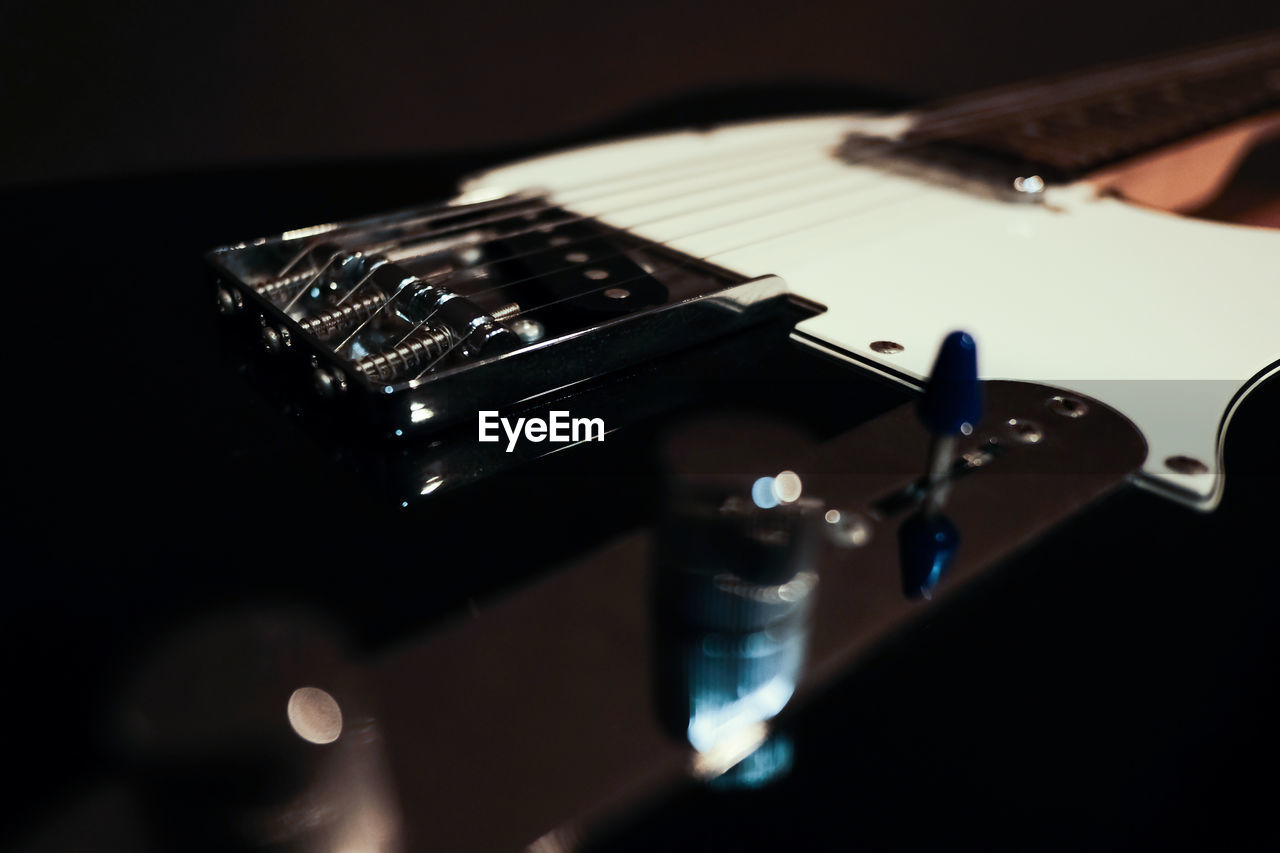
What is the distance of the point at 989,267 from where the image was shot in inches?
28.2

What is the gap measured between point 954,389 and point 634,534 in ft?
0.53

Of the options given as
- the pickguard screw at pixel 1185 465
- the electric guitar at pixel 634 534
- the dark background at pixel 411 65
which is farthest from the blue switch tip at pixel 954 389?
the dark background at pixel 411 65

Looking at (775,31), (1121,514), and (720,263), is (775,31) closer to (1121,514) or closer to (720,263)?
(720,263)

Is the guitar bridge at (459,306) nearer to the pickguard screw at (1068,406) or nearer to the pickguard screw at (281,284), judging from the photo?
the pickguard screw at (281,284)

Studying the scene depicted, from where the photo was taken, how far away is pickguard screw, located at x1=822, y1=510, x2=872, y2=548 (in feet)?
1.28

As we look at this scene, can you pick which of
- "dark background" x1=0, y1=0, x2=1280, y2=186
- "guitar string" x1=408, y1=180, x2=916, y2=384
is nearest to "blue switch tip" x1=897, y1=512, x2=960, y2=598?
"guitar string" x1=408, y1=180, x2=916, y2=384

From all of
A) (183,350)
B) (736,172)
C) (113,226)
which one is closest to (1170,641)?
(183,350)

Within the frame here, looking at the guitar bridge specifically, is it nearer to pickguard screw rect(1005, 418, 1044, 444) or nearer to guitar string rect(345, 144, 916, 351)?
guitar string rect(345, 144, 916, 351)

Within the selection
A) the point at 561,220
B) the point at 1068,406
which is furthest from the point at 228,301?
the point at 1068,406

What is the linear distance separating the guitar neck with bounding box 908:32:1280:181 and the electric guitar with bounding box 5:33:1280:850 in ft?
0.74

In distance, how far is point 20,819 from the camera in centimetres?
27

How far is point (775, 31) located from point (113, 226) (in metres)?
1.28

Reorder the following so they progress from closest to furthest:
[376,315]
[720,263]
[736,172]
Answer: [376,315] → [720,263] → [736,172]

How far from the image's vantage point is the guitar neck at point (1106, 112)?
950 mm
